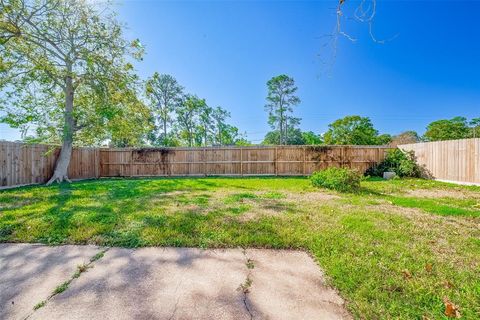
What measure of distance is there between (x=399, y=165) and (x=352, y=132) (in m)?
15.5

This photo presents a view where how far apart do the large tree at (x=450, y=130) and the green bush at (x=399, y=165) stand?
24.2 m

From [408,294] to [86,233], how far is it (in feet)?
11.5

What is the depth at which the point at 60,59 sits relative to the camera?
928 cm

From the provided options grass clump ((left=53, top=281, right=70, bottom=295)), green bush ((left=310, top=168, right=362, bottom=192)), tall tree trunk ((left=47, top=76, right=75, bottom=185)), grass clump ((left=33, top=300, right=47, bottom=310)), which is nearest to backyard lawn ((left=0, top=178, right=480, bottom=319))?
grass clump ((left=53, top=281, right=70, bottom=295))

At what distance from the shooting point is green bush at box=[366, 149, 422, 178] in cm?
1093

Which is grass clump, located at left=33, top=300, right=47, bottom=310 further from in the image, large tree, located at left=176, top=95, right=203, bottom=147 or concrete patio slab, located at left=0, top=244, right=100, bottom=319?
large tree, located at left=176, top=95, right=203, bottom=147

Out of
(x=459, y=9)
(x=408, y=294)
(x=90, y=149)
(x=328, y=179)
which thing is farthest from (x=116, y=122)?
(x=459, y=9)

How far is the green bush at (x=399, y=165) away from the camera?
10.9m

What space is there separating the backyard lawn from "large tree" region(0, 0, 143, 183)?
6184mm

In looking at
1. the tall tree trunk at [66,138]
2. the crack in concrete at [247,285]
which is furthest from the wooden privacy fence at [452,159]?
the tall tree trunk at [66,138]

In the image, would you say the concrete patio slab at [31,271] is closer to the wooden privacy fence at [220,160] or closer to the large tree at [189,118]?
the wooden privacy fence at [220,160]

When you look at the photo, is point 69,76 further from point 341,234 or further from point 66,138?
point 341,234

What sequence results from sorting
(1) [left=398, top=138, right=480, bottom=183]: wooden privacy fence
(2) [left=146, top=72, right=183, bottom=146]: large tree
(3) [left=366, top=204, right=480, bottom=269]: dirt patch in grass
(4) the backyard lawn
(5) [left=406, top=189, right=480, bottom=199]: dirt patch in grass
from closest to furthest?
(4) the backyard lawn → (3) [left=366, top=204, right=480, bottom=269]: dirt patch in grass → (5) [left=406, top=189, right=480, bottom=199]: dirt patch in grass → (1) [left=398, top=138, right=480, bottom=183]: wooden privacy fence → (2) [left=146, top=72, right=183, bottom=146]: large tree

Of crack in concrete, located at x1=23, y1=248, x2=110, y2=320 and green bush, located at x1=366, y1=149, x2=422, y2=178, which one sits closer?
crack in concrete, located at x1=23, y1=248, x2=110, y2=320
